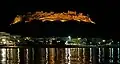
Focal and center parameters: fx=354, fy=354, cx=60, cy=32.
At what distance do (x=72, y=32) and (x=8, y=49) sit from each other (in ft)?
16.7

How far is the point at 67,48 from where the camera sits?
27.4 m

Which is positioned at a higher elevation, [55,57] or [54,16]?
[54,16]

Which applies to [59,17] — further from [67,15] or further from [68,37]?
[68,37]

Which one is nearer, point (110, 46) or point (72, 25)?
point (72, 25)

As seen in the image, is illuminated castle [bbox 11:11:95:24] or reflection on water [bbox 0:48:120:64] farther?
illuminated castle [bbox 11:11:95:24]

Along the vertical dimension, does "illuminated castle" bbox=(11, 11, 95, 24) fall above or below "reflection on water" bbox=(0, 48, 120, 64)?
above

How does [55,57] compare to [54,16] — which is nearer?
[55,57]

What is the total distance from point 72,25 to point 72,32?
7.36ft

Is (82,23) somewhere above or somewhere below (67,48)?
above

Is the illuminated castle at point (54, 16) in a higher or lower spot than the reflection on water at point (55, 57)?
higher

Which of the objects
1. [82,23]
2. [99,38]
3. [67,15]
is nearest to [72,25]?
[82,23]

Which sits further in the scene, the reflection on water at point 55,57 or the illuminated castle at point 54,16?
the illuminated castle at point 54,16

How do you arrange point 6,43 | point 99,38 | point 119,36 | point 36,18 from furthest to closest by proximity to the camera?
point 99,38 → point 119,36 → point 6,43 → point 36,18

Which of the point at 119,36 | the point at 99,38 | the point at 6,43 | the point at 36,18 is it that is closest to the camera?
the point at 36,18
